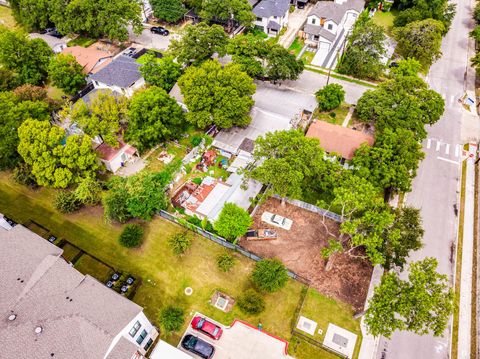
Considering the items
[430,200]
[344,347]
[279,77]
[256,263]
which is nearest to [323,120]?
[279,77]

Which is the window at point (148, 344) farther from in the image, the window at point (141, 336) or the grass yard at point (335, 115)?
the grass yard at point (335, 115)

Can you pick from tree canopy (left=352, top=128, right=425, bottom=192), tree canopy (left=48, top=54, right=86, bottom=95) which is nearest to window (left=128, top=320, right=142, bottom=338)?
tree canopy (left=352, top=128, right=425, bottom=192)

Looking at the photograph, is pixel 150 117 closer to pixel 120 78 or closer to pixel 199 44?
pixel 120 78

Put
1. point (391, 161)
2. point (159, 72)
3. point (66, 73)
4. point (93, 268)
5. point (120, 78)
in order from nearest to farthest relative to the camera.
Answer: point (93, 268)
point (391, 161)
point (159, 72)
point (66, 73)
point (120, 78)

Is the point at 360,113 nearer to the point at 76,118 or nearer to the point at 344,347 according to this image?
the point at 344,347

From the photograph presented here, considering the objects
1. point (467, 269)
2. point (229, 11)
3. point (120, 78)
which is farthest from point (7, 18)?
point (467, 269)

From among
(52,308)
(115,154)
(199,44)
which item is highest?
(199,44)
